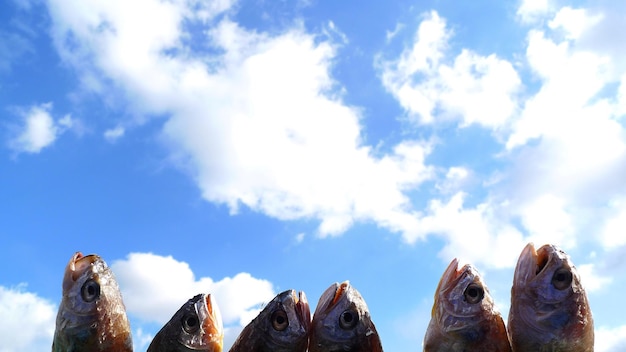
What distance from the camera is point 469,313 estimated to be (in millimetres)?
8367

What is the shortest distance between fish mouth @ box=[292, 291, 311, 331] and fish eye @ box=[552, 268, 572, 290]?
368cm

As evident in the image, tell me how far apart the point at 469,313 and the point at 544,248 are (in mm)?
1600

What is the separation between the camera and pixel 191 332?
884cm

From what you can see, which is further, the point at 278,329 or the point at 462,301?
the point at 278,329

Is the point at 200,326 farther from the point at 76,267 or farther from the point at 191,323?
the point at 76,267

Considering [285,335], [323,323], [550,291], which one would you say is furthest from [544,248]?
[285,335]

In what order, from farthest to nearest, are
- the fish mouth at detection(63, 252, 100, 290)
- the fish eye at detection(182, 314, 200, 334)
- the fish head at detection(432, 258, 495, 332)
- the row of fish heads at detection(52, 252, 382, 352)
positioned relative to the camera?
the fish mouth at detection(63, 252, 100, 290) < the fish eye at detection(182, 314, 200, 334) < the row of fish heads at detection(52, 252, 382, 352) < the fish head at detection(432, 258, 495, 332)

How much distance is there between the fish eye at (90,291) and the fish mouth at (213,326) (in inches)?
65.0

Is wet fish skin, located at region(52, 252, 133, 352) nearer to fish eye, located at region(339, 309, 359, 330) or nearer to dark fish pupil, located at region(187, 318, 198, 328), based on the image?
dark fish pupil, located at region(187, 318, 198, 328)

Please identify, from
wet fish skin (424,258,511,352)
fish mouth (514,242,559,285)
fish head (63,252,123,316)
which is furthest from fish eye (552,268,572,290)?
fish head (63,252,123,316)

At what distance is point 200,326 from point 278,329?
123 cm

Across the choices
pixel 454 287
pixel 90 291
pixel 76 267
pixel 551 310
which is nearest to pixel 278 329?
pixel 454 287

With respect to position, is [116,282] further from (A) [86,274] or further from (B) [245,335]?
(B) [245,335]

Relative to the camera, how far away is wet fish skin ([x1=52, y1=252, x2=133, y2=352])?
339 inches
